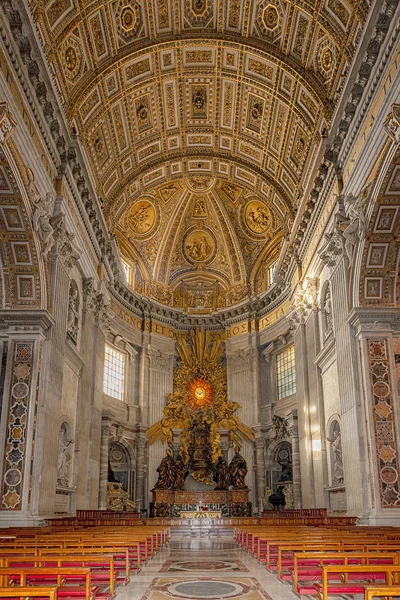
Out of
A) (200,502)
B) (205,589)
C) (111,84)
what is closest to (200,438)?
(200,502)

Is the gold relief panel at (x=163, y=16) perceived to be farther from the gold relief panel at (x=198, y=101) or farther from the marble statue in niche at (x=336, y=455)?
the marble statue in niche at (x=336, y=455)

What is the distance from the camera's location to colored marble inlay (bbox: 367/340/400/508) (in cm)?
1252

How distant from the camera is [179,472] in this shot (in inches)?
936

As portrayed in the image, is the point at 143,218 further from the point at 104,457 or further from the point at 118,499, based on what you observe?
the point at 118,499

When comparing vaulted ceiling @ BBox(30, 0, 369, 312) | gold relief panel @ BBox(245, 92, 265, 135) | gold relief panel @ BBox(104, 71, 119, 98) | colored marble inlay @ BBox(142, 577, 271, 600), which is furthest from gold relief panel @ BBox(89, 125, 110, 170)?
colored marble inlay @ BBox(142, 577, 271, 600)

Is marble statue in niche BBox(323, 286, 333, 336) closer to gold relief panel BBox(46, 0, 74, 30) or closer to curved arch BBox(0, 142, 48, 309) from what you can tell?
curved arch BBox(0, 142, 48, 309)

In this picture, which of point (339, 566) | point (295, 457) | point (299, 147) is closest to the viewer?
point (339, 566)

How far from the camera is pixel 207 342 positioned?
2827 centimetres

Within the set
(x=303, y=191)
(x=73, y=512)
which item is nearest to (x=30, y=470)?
(x=73, y=512)

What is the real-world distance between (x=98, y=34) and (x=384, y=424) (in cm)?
1358

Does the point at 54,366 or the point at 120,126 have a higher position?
the point at 120,126

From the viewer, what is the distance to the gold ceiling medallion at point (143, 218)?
26.9 m

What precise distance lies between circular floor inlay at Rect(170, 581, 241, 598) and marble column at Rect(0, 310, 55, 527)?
24.3 feet

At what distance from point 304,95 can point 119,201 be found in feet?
29.2
